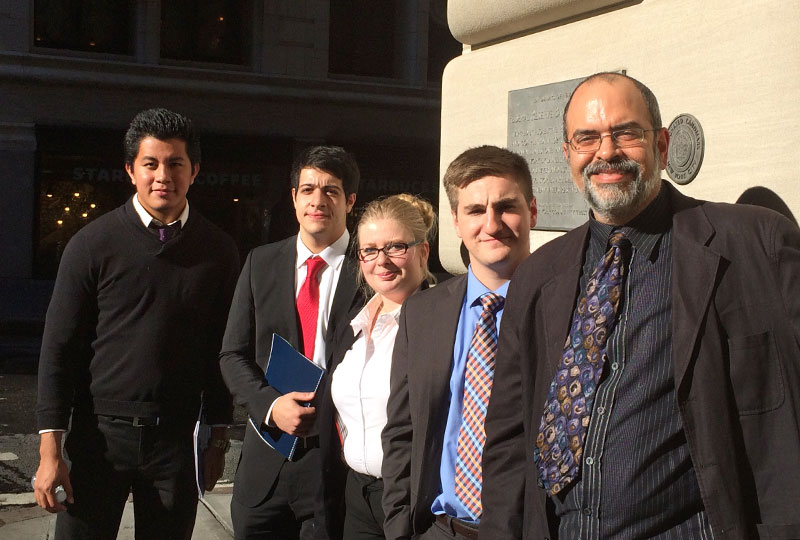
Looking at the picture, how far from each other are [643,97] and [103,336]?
2.42 m

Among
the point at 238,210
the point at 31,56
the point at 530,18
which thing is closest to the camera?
the point at 530,18

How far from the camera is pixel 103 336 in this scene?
12.7ft

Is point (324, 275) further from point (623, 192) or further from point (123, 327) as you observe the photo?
point (623, 192)

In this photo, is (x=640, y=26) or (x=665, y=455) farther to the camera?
(x=640, y=26)

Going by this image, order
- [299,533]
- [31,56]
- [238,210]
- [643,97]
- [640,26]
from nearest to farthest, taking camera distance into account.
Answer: [643,97] → [640,26] → [299,533] → [31,56] → [238,210]

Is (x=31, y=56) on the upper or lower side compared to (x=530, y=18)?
upper

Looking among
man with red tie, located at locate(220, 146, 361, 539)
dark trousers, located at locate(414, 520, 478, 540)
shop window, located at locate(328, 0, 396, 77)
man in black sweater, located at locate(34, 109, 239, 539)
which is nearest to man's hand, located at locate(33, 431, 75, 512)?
man in black sweater, located at locate(34, 109, 239, 539)

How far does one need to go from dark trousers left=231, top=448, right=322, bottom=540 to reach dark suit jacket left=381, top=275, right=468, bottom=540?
72 cm

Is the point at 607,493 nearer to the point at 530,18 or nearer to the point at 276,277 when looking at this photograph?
the point at 276,277

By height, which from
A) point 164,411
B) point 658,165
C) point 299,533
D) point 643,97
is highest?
point 643,97

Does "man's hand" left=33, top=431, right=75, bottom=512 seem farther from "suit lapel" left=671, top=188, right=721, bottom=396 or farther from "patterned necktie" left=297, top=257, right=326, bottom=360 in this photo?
"suit lapel" left=671, top=188, right=721, bottom=396

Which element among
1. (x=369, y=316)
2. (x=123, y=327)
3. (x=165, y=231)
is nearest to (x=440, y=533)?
(x=369, y=316)

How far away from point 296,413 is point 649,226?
5.69 ft

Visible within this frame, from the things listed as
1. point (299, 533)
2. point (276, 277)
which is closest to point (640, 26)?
point (276, 277)
